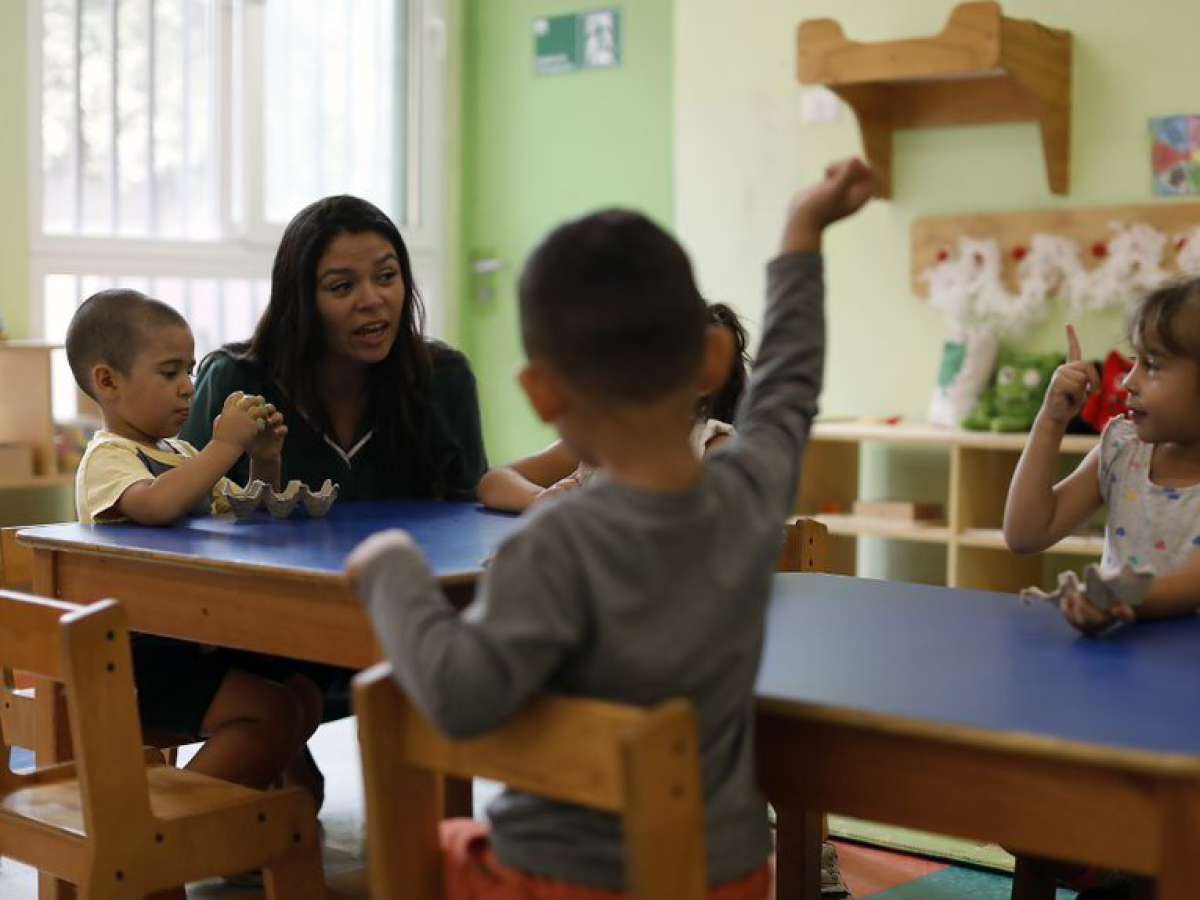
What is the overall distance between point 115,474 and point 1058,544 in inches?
99.9

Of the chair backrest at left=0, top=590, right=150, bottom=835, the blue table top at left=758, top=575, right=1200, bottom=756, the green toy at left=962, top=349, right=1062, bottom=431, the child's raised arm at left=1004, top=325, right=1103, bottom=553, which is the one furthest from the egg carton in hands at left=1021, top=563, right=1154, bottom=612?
the green toy at left=962, top=349, right=1062, bottom=431

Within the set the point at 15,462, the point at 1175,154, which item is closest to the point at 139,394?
the point at 15,462

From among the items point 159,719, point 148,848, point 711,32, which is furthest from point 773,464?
point 711,32

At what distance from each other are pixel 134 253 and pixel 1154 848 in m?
4.69

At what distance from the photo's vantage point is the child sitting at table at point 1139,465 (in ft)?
6.79

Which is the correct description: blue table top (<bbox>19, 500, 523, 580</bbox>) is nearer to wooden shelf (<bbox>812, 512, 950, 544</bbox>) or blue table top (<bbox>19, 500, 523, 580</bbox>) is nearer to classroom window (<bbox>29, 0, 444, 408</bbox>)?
wooden shelf (<bbox>812, 512, 950, 544</bbox>)

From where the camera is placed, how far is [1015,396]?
4520 mm

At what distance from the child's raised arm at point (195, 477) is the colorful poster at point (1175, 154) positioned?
2.88 m

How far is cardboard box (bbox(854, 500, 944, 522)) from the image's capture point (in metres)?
4.69

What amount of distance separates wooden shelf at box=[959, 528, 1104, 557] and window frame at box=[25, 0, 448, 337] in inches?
101

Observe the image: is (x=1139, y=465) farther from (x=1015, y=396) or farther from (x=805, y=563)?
(x=1015, y=396)

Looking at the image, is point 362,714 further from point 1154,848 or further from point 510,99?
point 510,99

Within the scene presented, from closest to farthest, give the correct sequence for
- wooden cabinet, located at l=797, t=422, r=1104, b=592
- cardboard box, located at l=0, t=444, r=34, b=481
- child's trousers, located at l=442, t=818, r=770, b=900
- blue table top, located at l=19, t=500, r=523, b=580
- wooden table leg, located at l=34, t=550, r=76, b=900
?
child's trousers, located at l=442, t=818, r=770, b=900
blue table top, located at l=19, t=500, r=523, b=580
wooden table leg, located at l=34, t=550, r=76, b=900
wooden cabinet, located at l=797, t=422, r=1104, b=592
cardboard box, located at l=0, t=444, r=34, b=481

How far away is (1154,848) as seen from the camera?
129 centimetres
